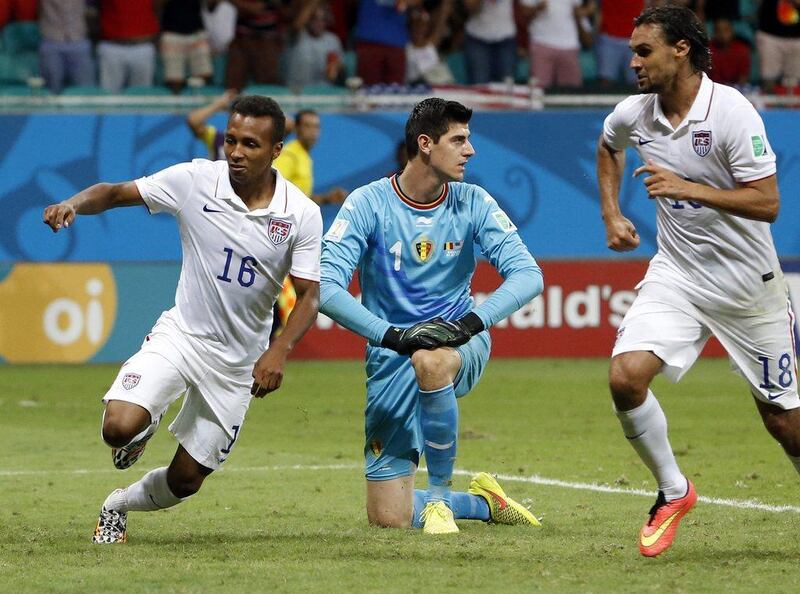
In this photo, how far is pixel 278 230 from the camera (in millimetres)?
7008

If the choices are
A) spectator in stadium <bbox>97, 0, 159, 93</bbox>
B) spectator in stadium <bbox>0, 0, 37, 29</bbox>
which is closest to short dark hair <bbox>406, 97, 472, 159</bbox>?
spectator in stadium <bbox>97, 0, 159, 93</bbox>

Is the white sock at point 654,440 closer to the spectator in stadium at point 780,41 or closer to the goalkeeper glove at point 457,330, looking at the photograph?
the goalkeeper glove at point 457,330

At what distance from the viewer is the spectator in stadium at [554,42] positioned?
1869 centimetres

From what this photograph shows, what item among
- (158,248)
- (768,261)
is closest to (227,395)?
(768,261)

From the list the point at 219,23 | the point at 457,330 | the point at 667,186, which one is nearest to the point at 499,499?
the point at 457,330

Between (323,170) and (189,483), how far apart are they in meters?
11.1

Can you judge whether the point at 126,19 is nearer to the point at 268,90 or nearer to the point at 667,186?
the point at 268,90

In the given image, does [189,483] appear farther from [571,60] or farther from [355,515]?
[571,60]

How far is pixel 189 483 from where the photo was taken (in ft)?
23.1

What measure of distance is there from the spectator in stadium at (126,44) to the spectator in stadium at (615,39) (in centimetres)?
571

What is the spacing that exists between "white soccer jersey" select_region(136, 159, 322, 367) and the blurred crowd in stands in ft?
35.1

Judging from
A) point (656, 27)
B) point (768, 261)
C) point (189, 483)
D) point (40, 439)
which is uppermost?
point (656, 27)

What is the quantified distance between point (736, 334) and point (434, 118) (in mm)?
1873

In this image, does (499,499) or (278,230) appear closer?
(278,230)
